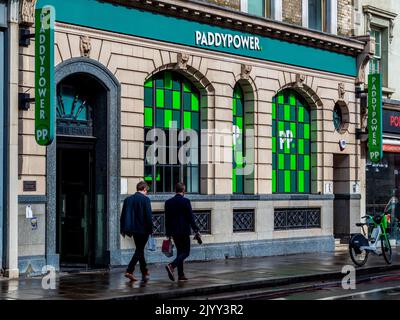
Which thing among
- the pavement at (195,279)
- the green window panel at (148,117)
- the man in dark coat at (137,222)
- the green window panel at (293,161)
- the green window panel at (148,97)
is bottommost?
the pavement at (195,279)

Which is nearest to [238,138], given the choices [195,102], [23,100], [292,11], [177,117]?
[195,102]

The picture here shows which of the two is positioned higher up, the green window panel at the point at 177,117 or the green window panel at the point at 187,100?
the green window panel at the point at 187,100

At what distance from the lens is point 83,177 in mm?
20578

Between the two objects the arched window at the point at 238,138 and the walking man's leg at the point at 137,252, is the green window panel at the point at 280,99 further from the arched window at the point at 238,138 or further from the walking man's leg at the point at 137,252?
the walking man's leg at the point at 137,252

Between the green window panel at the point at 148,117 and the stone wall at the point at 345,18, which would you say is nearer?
the green window panel at the point at 148,117

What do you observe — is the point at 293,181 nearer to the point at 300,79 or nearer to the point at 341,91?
the point at 300,79

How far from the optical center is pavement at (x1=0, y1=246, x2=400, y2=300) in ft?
50.2

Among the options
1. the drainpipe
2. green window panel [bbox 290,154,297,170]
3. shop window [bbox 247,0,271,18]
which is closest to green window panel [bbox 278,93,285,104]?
green window panel [bbox 290,154,297,170]

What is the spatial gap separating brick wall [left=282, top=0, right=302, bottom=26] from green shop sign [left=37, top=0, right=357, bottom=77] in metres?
0.72

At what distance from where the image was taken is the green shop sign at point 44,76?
17.6 m

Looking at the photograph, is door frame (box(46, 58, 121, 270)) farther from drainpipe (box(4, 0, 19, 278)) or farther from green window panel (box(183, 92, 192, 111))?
green window panel (box(183, 92, 192, 111))

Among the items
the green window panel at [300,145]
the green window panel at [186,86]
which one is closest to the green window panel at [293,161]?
the green window panel at [300,145]

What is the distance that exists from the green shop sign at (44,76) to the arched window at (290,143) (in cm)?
931
